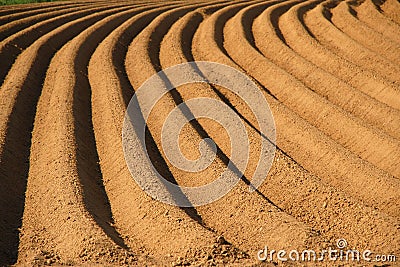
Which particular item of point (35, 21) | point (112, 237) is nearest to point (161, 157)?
point (112, 237)

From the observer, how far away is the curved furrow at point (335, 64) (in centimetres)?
1047

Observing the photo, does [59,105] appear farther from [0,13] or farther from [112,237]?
[0,13]

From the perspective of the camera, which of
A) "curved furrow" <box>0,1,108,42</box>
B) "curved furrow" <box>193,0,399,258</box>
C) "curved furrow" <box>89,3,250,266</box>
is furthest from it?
"curved furrow" <box>0,1,108,42</box>

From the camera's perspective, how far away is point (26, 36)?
1397 cm

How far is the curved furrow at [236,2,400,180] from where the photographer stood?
8.26 m

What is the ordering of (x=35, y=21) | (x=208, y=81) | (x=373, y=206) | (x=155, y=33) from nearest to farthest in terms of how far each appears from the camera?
1. (x=373, y=206)
2. (x=208, y=81)
3. (x=155, y=33)
4. (x=35, y=21)

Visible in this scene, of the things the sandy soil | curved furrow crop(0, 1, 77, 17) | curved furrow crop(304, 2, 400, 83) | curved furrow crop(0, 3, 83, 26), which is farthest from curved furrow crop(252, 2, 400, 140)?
curved furrow crop(0, 1, 77, 17)

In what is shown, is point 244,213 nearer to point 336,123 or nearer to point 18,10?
point 336,123

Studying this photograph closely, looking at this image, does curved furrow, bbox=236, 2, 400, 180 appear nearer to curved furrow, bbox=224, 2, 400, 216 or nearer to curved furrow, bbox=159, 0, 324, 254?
curved furrow, bbox=224, 2, 400, 216

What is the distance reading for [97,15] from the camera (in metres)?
17.2

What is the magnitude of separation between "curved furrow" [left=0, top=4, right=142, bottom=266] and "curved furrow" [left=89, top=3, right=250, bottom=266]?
49.6 inches

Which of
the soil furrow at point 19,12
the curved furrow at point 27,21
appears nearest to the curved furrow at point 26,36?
the curved furrow at point 27,21

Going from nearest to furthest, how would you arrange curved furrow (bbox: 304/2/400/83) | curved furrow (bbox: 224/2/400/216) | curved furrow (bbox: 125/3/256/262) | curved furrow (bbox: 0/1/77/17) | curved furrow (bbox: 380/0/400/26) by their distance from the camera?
1. curved furrow (bbox: 125/3/256/262)
2. curved furrow (bbox: 224/2/400/216)
3. curved furrow (bbox: 304/2/400/83)
4. curved furrow (bbox: 0/1/77/17)
5. curved furrow (bbox: 380/0/400/26)

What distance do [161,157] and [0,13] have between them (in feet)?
38.2
